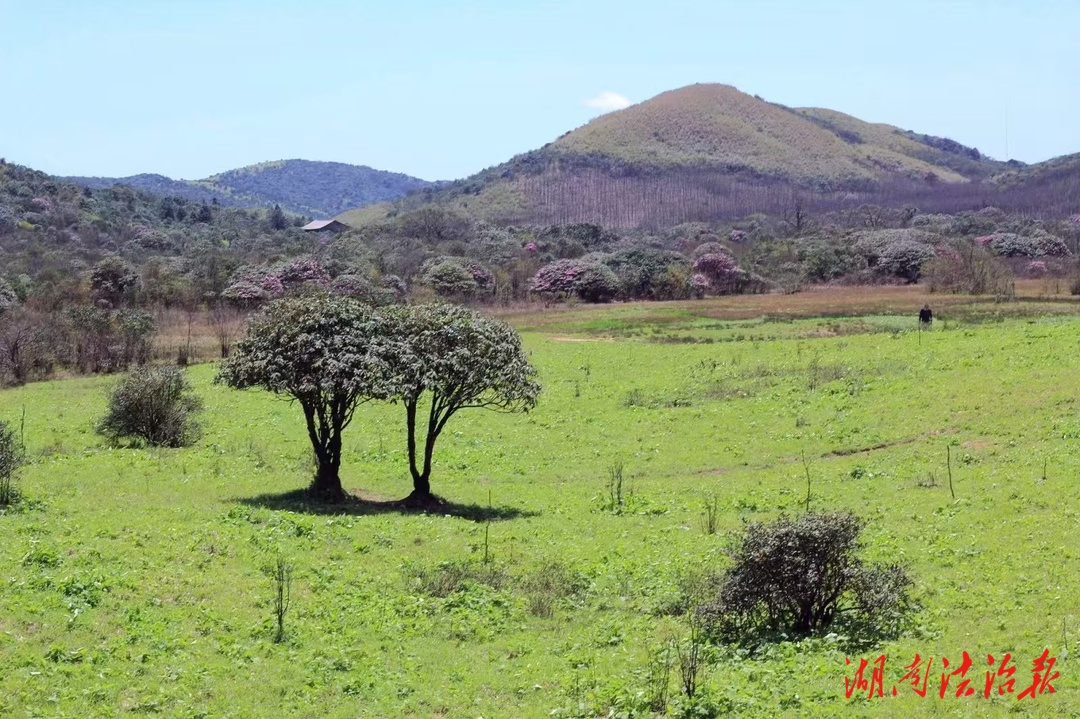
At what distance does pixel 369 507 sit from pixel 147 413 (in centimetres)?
1210

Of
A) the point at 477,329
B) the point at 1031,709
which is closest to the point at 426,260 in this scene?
the point at 477,329

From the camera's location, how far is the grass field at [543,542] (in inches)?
574

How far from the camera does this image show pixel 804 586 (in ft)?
52.5

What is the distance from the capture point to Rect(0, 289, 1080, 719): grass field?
14578 mm

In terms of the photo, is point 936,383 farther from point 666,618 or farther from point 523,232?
point 523,232

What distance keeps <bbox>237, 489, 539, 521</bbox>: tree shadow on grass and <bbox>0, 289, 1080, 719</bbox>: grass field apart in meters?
0.18

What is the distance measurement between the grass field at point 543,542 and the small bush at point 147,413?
4.27ft

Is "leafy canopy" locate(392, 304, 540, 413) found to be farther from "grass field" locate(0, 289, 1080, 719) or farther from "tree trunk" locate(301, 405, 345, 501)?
"grass field" locate(0, 289, 1080, 719)

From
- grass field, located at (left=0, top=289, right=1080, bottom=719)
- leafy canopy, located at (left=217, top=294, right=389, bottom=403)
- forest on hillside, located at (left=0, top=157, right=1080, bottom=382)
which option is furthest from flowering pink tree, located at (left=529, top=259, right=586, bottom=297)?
leafy canopy, located at (left=217, top=294, right=389, bottom=403)

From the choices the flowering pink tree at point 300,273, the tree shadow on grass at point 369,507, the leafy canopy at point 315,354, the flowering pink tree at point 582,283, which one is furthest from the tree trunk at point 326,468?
the flowering pink tree at point 582,283

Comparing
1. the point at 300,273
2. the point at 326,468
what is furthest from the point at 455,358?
the point at 300,273

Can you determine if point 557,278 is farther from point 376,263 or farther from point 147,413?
point 147,413

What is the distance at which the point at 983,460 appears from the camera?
29172 mm

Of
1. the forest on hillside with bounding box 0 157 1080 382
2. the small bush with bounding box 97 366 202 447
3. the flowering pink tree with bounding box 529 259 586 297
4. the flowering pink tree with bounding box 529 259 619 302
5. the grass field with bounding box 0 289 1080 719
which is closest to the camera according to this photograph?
the grass field with bounding box 0 289 1080 719
